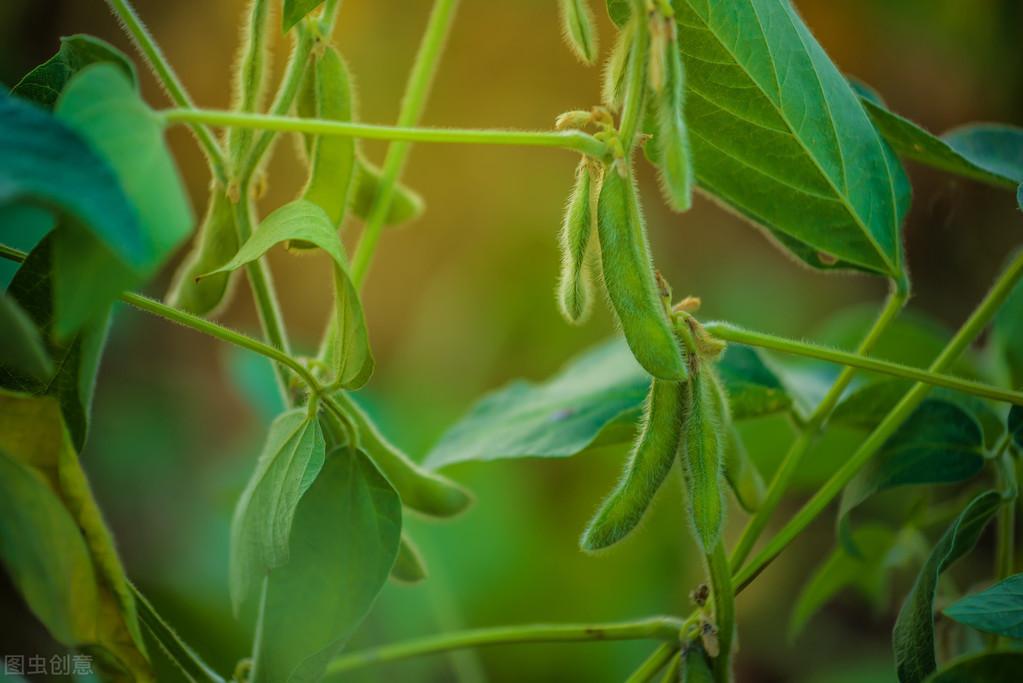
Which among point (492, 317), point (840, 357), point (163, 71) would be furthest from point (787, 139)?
point (492, 317)

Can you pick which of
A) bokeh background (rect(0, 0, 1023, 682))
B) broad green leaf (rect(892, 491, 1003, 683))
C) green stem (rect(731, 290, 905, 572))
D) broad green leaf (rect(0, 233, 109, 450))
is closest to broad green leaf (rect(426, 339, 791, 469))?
green stem (rect(731, 290, 905, 572))

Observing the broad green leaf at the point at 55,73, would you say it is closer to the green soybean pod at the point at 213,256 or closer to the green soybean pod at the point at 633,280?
the green soybean pod at the point at 213,256

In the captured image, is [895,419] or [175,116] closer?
[175,116]

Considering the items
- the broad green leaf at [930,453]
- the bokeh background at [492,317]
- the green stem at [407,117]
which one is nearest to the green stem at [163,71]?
the green stem at [407,117]

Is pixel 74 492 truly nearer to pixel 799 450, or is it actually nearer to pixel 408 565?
pixel 408 565

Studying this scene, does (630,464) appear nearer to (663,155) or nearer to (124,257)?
(663,155)

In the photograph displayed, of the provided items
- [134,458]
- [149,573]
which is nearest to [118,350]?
[134,458]

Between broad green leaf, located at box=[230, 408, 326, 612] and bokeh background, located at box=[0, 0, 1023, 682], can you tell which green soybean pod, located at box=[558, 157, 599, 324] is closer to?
broad green leaf, located at box=[230, 408, 326, 612]
